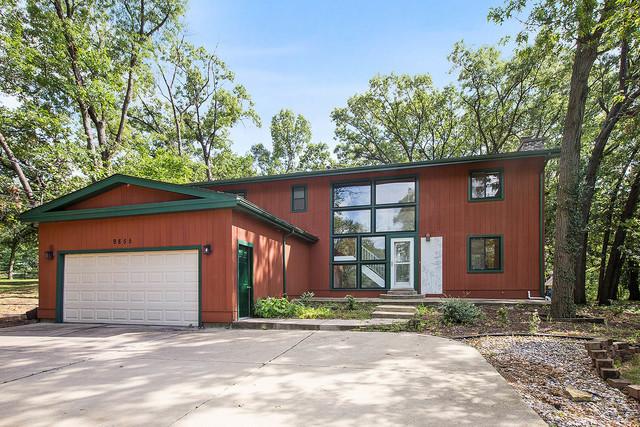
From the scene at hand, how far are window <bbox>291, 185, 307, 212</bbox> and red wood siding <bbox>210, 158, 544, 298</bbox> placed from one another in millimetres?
1376

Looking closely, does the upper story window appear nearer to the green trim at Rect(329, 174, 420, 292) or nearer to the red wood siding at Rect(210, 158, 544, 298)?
the green trim at Rect(329, 174, 420, 292)

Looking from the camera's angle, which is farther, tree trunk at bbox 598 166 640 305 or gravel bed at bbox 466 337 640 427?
tree trunk at bbox 598 166 640 305

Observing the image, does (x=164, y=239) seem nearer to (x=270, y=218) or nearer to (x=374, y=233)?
(x=270, y=218)

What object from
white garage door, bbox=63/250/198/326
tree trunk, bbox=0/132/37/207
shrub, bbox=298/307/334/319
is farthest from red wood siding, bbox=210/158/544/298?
tree trunk, bbox=0/132/37/207

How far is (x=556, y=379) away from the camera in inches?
156

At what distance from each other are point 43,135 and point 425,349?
1700 cm

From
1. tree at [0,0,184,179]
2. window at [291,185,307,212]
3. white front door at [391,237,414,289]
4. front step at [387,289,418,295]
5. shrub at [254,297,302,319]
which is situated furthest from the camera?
tree at [0,0,184,179]

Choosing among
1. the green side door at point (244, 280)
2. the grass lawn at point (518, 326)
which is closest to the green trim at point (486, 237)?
the grass lawn at point (518, 326)

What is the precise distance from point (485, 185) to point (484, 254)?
2.25m

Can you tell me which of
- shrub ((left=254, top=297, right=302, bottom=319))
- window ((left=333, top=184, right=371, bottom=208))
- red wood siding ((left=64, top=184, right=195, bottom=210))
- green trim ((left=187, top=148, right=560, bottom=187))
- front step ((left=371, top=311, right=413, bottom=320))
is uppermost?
green trim ((left=187, top=148, right=560, bottom=187))

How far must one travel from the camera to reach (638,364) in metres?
4.38

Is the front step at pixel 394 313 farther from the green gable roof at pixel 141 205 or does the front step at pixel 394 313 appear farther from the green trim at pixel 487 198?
the green trim at pixel 487 198

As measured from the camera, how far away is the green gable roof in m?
7.79

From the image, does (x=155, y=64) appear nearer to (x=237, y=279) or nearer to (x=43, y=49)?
(x=43, y=49)
